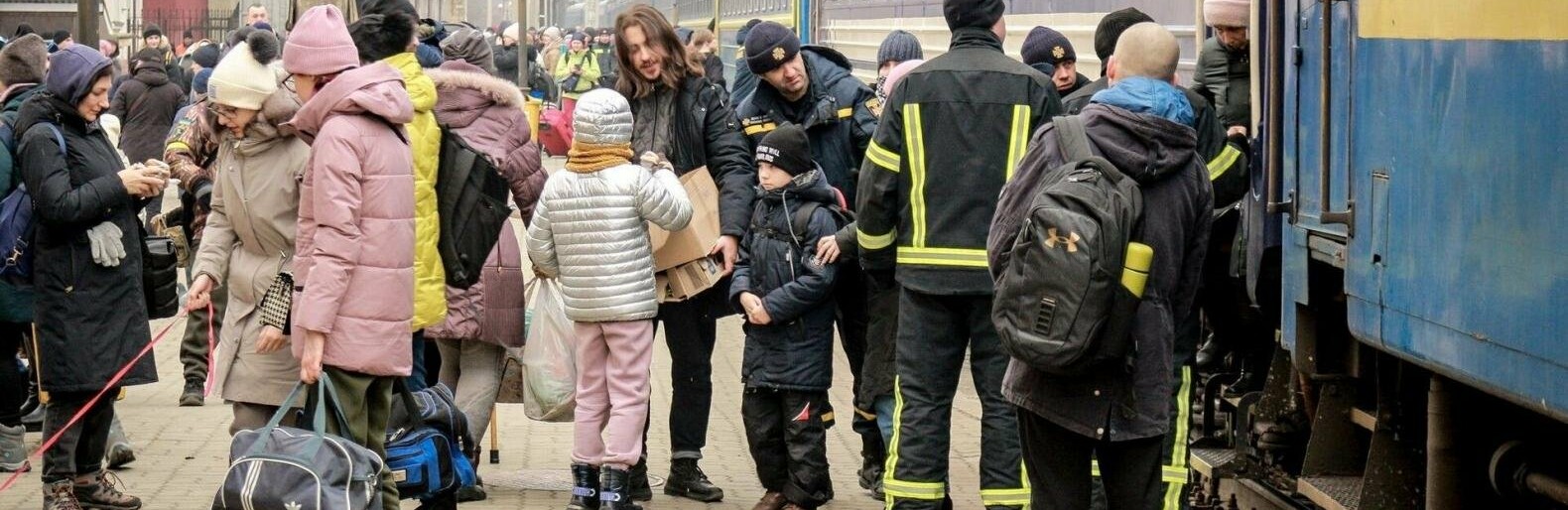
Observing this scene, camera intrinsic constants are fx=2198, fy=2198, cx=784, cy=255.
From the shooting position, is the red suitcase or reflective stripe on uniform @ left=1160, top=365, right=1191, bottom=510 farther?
the red suitcase

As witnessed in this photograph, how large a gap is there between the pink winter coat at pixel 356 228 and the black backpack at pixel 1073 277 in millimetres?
1779

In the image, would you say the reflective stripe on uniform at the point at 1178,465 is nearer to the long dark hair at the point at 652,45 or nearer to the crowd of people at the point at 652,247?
the crowd of people at the point at 652,247

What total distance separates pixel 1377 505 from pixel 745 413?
229 centimetres

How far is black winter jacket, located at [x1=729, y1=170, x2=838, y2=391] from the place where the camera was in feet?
23.2

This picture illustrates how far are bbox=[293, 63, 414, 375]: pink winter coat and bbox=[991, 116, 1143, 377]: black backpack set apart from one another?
178 cm

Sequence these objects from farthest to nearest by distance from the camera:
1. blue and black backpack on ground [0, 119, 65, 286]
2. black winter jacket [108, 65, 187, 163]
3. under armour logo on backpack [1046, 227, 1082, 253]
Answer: black winter jacket [108, 65, 187, 163], blue and black backpack on ground [0, 119, 65, 286], under armour logo on backpack [1046, 227, 1082, 253]

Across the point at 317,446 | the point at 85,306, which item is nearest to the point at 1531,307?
the point at 317,446

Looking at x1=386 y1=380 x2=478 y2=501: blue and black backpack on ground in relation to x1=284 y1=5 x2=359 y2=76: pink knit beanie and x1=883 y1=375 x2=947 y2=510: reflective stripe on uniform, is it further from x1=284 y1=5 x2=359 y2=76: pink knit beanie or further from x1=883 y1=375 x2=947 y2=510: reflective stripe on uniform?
x1=883 y1=375 x2=947 y2=510: reflective stripe on uniform

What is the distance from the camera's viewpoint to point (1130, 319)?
491cm

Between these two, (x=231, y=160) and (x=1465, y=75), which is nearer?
(x=1465, y=75)

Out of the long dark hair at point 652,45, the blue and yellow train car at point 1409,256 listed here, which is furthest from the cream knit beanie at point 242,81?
the blue and yellow train car at point 1409,256

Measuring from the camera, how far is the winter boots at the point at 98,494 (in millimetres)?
7262

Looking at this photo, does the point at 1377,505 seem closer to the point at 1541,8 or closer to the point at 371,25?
the point at 1541,8

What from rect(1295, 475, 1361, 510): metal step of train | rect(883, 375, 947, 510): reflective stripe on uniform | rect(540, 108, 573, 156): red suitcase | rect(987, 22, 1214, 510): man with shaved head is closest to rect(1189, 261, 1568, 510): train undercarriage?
rect(1295, 475, 1361, 510): metal step of train
